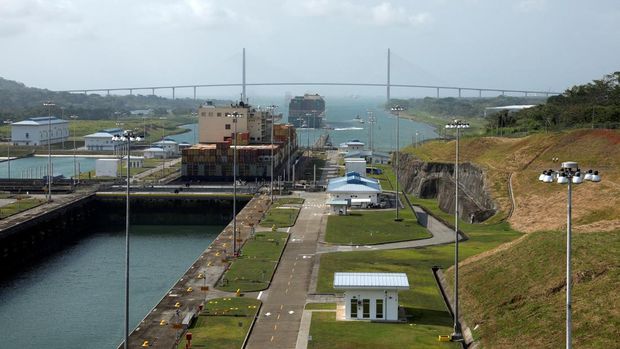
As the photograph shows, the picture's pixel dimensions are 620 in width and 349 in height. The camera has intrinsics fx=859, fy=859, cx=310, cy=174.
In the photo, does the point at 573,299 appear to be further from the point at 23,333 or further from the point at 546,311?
the point at 23,333

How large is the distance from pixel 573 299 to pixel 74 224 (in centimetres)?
5030

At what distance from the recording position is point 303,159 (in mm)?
127375

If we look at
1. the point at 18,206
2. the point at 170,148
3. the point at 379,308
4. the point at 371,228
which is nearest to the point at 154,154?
the point at 170,148

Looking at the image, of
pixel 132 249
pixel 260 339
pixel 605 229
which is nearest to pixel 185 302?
pixel 260 339

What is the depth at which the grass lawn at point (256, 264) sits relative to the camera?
40906 millimetres

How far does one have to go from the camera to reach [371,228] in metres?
59.7

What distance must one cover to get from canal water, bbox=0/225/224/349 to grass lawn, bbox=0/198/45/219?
18.1 feet

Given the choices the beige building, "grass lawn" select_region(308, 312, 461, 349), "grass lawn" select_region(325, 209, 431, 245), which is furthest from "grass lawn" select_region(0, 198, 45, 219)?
"grass lawn" select_region(308, 312, 461, 349)

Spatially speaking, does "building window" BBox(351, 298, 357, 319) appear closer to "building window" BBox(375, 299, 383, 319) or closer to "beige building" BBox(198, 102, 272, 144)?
"building window" BBox(375, 299, 383, 319)

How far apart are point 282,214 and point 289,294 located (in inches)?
1069

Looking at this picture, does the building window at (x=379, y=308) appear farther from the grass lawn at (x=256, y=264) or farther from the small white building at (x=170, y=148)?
the small white building at (x=170, y=148)

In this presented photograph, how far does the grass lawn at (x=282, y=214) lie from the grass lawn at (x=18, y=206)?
19454 mm

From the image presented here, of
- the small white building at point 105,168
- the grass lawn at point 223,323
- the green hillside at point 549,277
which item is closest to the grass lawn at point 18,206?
the small white building at point 105,168

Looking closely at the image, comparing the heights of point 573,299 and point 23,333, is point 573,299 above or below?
above
